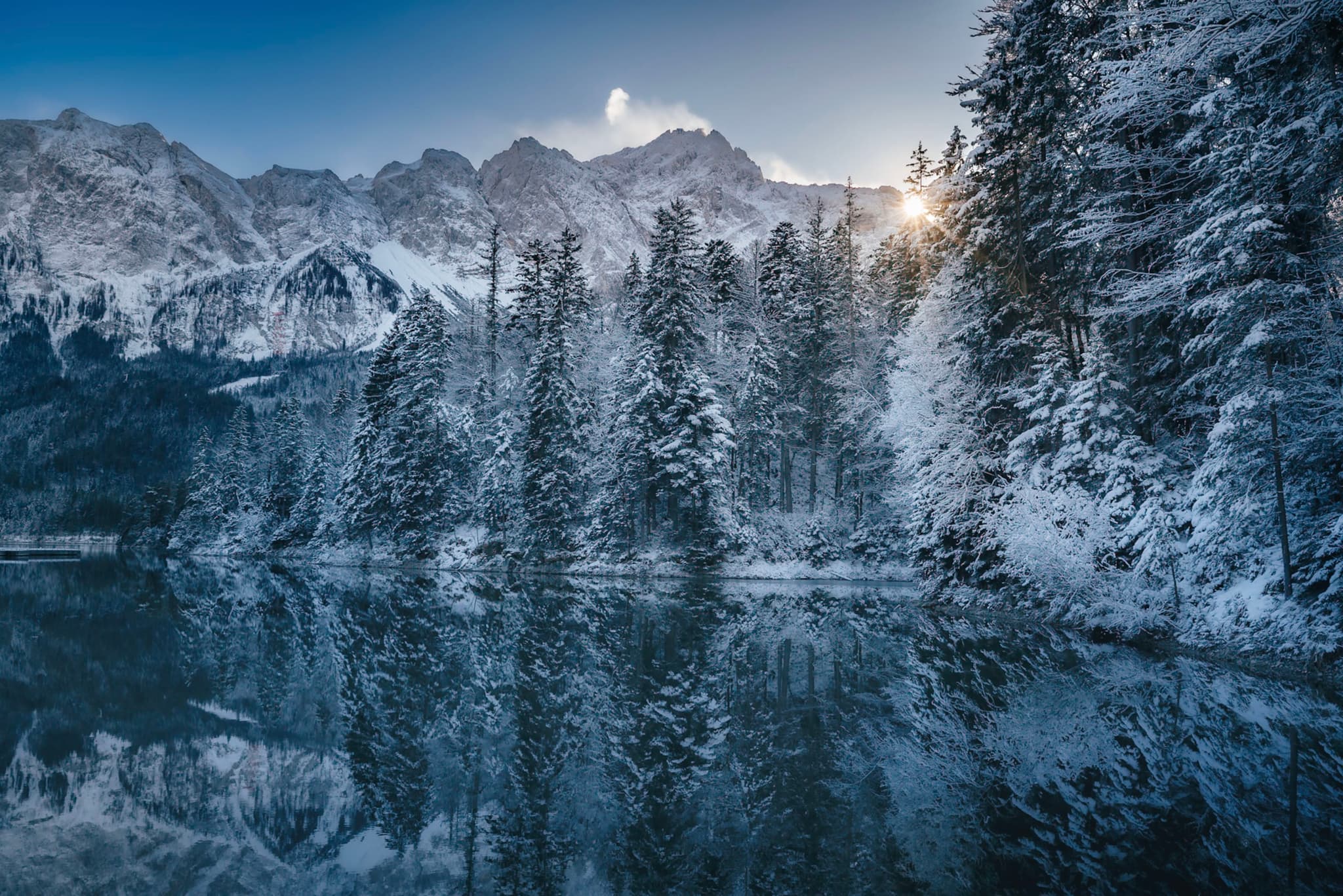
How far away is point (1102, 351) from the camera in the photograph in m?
18.0

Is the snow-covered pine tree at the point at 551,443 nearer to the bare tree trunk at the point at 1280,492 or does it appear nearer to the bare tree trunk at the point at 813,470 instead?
the bare tree trunk at the point at 813,470

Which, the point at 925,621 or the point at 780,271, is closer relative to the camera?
the point at 925,621

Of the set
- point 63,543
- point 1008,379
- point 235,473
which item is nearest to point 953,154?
point 1008,379

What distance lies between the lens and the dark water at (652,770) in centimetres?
502

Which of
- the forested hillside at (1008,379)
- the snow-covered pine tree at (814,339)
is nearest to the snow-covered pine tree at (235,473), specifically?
the forested hillside at (1008,379)

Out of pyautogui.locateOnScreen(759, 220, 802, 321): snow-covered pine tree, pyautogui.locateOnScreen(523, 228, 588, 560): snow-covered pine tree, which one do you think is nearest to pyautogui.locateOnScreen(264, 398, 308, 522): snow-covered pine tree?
pyautogui.locateOnScreen(523, 228, 588, 560): snow-covered pine tree

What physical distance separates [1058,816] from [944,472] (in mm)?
19110

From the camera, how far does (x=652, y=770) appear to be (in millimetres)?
7121

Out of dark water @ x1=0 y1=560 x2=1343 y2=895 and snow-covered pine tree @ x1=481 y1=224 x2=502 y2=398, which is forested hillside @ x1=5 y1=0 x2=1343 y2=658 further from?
dark water @ x1=0 y1=560 x2=1343 y2=895

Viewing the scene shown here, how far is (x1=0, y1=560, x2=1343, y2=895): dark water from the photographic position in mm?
5020

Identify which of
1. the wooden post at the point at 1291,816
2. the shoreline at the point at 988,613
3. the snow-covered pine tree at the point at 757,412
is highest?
the snow-covered pine tree at the point at 757,412

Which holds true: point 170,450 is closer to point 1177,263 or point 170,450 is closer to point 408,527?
point 408,527

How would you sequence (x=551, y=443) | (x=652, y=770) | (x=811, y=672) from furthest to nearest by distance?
(x=551, y=443) → (x=811, y=672) → (x=652, y=770)

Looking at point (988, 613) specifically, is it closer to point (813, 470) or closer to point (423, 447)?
point (813, 470)
